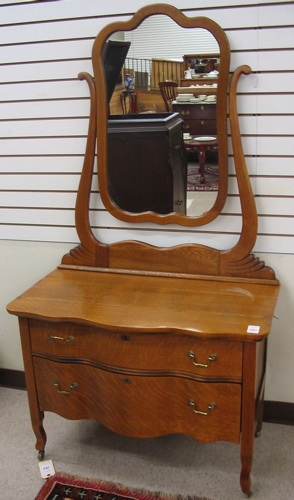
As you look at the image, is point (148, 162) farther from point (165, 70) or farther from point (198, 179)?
point (165, 70)

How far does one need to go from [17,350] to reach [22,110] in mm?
1310

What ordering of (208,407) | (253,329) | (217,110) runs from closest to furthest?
(253,329)
(208,407)
(217,110)

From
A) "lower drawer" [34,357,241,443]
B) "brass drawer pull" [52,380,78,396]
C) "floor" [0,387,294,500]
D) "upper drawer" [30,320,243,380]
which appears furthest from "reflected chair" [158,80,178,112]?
"floor" [0,387,294,500]

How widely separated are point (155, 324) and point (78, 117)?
1020 mm

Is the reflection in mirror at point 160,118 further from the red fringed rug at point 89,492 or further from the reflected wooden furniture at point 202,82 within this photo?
the red fringed rug at point 89,492

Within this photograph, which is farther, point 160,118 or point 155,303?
point 160,118

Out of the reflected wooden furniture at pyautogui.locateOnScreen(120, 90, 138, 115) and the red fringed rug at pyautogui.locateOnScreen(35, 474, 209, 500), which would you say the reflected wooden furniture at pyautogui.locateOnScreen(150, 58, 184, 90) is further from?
the red fringed rug at pyautogui.locateOnScreen(35, 474, 209, 500)

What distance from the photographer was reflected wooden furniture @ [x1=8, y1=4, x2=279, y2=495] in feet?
6.13

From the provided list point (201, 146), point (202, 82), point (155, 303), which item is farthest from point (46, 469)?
point (202, 82)

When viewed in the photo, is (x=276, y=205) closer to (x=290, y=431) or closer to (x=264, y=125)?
(x=264, y=125)

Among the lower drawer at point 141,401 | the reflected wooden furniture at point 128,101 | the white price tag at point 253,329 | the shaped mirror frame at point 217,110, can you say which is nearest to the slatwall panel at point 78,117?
the shaped mirror frame at point 217,110

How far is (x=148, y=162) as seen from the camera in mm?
2188

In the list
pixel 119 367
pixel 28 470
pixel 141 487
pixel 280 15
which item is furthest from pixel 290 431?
pixel 280 15

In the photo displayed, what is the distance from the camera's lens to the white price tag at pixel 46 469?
2211 mm
